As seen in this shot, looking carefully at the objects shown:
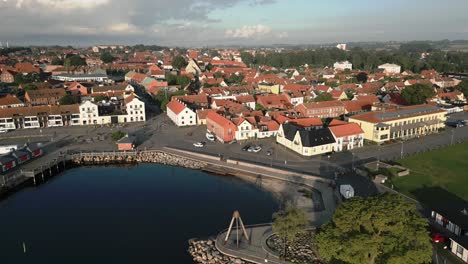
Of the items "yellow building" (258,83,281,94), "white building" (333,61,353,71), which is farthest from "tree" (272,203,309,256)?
"white building" (333,61,353,71)

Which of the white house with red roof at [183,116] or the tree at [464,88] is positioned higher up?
the tree at [464,88]

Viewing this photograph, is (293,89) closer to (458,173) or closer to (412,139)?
(412,139)

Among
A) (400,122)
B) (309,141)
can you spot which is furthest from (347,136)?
(400,122)

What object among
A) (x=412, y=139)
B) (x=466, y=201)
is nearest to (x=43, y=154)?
(x=466, y=201)

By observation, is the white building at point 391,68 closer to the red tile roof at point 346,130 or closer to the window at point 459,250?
the red tile roof at point 346,130

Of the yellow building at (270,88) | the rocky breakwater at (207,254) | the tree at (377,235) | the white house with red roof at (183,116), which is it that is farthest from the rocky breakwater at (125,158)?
the yellow building at (270,88)

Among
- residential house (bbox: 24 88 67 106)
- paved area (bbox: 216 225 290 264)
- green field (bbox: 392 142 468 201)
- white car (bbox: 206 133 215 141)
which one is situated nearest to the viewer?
paved area (bbox: 216 225 290 264)

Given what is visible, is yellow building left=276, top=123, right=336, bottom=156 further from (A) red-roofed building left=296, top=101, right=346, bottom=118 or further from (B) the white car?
(A) red-roofed building left=296, top=101, right=346, bottom=118
